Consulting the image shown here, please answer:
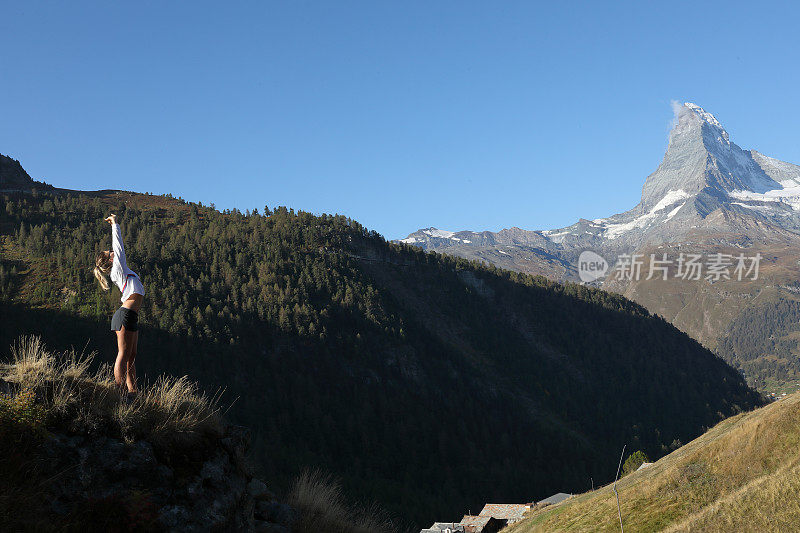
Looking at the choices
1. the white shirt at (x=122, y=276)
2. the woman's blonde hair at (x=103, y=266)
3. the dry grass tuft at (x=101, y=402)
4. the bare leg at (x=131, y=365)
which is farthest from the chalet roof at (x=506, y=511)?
the woman's blonde hair at (x=103, y=266)

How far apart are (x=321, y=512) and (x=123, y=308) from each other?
6.88 metres

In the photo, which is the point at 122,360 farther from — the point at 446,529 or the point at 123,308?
the point at 446,529

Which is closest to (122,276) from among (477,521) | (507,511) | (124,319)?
(124,319)

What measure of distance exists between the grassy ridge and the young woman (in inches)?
840

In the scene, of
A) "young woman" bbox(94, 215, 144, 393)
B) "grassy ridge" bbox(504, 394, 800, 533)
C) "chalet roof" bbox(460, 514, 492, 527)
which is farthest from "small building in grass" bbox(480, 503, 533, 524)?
"young woman" bbox(94, 215, 144, 393)

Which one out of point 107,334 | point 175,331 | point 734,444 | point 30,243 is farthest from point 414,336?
point 734,444

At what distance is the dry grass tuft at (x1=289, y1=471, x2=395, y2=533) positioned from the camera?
12386 mm

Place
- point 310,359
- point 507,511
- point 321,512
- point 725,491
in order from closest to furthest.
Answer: point 321,512 < point 725,491 < point 507,511 < point 310,359

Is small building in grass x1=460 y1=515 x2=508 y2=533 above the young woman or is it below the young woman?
below

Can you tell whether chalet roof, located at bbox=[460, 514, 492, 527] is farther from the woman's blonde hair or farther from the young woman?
the woman's blonde hair

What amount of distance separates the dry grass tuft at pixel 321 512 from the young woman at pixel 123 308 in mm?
4919

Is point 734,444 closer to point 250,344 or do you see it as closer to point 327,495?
point 327,495

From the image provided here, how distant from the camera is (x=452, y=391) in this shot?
178500mm

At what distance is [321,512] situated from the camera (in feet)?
42.8
